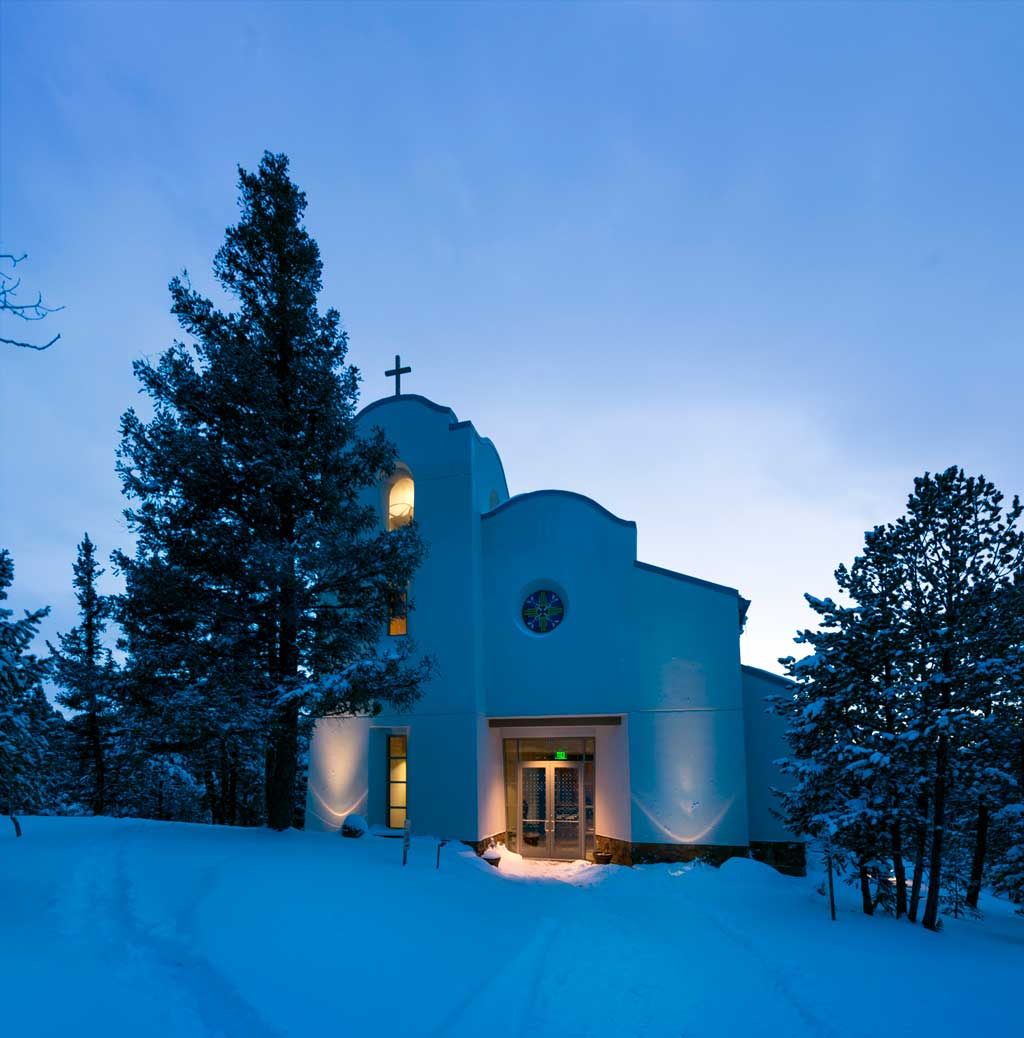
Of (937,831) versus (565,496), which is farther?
(565,496)

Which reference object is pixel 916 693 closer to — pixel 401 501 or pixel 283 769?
pixel 283 769

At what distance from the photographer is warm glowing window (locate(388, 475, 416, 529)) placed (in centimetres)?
1722

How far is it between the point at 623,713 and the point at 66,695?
1639 centimetres

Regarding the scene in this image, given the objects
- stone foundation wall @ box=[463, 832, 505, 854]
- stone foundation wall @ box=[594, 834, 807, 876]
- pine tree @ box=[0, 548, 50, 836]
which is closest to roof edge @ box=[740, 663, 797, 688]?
stone foundation wall @ box=[594, 834, 807, 876]

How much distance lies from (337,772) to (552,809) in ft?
17.0

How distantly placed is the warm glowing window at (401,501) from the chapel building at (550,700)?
63 millimetres

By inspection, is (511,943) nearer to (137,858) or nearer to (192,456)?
(137,858)

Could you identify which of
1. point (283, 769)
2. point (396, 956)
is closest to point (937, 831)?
point (396, 956)

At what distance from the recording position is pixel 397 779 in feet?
52.4

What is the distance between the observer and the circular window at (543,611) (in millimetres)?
16219

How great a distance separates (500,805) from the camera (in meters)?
16.4

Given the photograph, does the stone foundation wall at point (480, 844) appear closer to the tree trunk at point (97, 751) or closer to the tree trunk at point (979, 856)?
the tree trunk at point (979, 856)

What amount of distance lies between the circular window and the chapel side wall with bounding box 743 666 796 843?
14.4 ft

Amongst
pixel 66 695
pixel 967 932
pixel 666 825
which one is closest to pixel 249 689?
pixel 666 825
